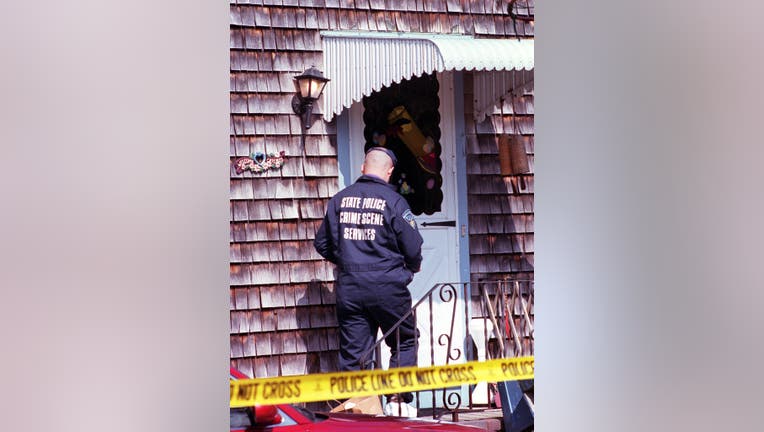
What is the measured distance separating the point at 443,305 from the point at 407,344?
111 cm

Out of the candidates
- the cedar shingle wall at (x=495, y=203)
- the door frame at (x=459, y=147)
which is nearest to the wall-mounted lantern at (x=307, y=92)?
the door frame at (x=459, y=147)

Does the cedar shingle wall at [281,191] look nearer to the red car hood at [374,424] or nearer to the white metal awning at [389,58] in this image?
the white metal awning at [389,58]

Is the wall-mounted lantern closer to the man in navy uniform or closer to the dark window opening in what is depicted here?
the dark window opening

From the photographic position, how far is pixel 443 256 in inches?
257

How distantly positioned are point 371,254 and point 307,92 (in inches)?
51.6

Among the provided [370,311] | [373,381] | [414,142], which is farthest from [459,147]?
[373,381]

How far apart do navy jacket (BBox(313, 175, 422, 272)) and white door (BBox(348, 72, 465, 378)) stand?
113cm

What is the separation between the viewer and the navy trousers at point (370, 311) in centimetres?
530

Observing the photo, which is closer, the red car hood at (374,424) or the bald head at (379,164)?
the red car hood at (374,424)

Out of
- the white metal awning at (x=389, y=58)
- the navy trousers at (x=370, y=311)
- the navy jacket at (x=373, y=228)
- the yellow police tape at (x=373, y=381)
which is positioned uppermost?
the white metal awning at (x=389, y=58)
